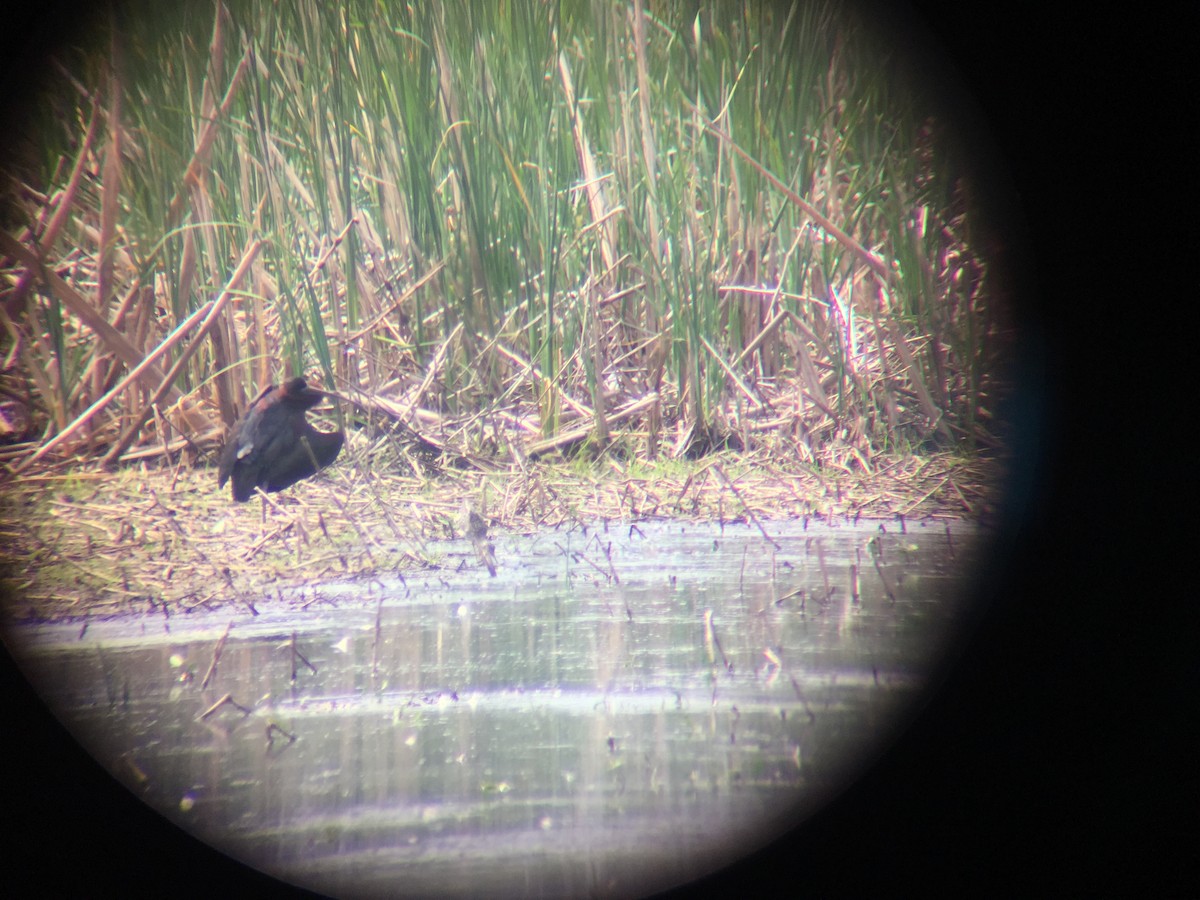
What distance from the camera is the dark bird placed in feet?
5.99

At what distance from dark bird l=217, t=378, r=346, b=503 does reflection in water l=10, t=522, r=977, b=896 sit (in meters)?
0.50

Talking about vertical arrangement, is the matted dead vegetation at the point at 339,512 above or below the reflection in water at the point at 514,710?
above

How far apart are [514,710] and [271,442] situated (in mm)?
1018

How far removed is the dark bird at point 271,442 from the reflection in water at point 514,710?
0.50 metres

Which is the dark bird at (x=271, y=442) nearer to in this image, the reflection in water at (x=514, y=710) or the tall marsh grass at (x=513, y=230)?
the tall marsh grass at (x=513, y=230)

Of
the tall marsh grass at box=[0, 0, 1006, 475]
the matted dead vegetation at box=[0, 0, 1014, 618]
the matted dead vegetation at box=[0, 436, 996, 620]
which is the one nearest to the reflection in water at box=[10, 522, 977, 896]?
the matted dead vegetation at box=[0, 436, 996, 620]

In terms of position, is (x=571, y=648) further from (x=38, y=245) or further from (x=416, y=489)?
(x=38, y=245)

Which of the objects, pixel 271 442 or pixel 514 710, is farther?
pixel 271 442

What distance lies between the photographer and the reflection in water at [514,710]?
907 millimetres

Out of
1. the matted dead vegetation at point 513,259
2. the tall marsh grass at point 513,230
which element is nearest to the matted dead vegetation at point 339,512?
the matted dead vegetation at point 513,259

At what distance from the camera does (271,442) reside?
1835 millimetres

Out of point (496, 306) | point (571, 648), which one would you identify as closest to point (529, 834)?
point (571, 648)

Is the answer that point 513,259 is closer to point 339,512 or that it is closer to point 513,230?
point 513,230

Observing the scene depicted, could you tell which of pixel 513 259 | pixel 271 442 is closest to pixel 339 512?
pixel 271 442
